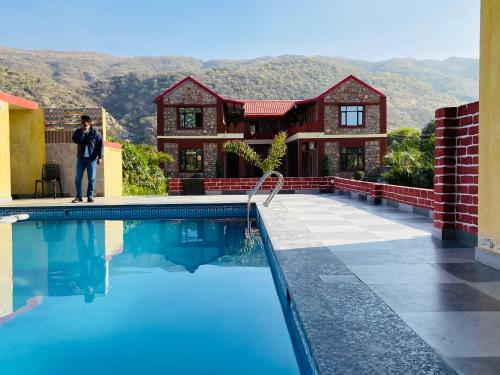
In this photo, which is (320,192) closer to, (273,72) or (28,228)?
(28,228)

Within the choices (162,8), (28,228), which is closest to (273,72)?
(162,8)

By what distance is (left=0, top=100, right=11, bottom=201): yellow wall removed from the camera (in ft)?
38.3

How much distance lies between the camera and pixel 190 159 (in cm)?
2823

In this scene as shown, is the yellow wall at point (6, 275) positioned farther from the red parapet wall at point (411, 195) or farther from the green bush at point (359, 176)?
the green bush at point (359, 176)

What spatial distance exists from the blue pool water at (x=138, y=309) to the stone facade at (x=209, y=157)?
2050cm

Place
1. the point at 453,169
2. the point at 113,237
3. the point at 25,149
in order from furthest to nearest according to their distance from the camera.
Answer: the point at 25,149
the point at 113,237
the point at 453,169

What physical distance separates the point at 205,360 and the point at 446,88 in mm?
132869

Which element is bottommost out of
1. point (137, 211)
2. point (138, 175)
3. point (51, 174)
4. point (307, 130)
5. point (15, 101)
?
point (137, 211)

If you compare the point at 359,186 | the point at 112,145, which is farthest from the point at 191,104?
the point at 359,186

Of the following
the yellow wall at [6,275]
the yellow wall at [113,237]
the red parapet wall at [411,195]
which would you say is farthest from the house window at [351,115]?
the yellow wall at [6,275]

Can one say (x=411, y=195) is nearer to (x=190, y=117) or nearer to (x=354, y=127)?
(x=354, y=127)

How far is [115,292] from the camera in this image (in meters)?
4.57

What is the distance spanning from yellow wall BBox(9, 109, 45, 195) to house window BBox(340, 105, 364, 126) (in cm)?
1951

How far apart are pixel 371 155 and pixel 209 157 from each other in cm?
992
